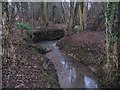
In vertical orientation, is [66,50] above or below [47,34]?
below

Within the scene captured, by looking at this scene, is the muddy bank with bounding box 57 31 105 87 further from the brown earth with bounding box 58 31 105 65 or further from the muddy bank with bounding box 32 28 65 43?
the muddy bank with bounding box 32 28 65 43

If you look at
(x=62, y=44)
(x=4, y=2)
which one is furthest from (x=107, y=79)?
(x=62, y=44)

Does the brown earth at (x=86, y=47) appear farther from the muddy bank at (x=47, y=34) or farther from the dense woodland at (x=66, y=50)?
the muddy bank at (x=47, y=34)

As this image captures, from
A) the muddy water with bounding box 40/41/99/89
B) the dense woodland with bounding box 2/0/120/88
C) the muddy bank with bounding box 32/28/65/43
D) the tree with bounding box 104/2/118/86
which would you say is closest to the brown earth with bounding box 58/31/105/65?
the dense woodland with bounding box 2/0/120/88

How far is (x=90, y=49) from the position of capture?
718 inches

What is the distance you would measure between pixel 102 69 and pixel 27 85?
5790mm

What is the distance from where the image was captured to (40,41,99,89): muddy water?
1375 cm

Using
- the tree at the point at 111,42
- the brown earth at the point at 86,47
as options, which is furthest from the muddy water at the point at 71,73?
the tree at the point at 111,42

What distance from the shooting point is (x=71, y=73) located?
15.7 meters

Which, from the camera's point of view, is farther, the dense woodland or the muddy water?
the muddy water

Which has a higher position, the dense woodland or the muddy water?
the dense woodland

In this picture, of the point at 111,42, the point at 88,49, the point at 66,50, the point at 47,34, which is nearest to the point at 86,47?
the point at 88,49

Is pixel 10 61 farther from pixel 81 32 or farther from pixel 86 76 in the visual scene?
pixel 81 32

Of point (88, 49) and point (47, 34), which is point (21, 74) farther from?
point (47, 34)
